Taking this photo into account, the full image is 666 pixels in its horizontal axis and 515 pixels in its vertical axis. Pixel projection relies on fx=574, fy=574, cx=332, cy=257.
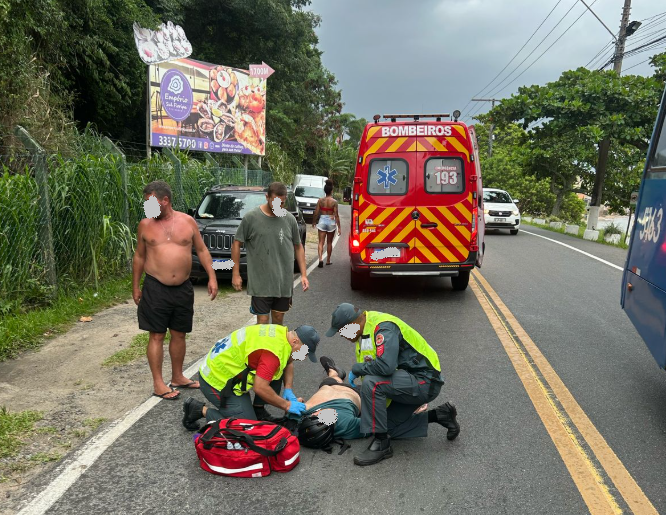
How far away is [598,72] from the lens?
2089cm

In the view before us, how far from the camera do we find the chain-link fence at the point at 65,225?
670 centimetres

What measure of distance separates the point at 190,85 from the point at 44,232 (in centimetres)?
1291

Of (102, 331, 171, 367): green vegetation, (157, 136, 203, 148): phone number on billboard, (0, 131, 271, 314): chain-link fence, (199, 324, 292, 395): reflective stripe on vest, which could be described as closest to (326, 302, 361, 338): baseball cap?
(199, 324, 292, 395): reflective stripe on vest

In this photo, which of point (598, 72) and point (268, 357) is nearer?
point (268, 357)

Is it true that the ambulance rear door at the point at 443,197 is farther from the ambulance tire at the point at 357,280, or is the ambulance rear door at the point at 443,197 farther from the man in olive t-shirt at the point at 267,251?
the man in olive t-shirt at the point at 267,251

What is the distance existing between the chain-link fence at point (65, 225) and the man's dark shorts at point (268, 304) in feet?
9.88

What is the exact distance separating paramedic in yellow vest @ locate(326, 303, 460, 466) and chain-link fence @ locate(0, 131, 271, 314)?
15.3ft

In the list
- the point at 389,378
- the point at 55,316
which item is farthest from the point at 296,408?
the point at 55,316

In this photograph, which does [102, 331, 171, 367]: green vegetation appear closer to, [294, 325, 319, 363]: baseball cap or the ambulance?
[294, 325, 319, 363]: baseball cap

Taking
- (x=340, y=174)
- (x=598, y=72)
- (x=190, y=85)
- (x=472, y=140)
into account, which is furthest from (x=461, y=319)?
(x=340, y=174)

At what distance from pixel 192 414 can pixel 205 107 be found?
17.5 meters

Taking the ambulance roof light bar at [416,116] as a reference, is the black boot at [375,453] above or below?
below

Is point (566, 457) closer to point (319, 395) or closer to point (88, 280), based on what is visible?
point (319, 395)

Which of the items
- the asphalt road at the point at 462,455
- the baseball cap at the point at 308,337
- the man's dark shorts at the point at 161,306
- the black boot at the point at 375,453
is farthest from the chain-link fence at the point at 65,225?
the black boot at the point at 375,453
